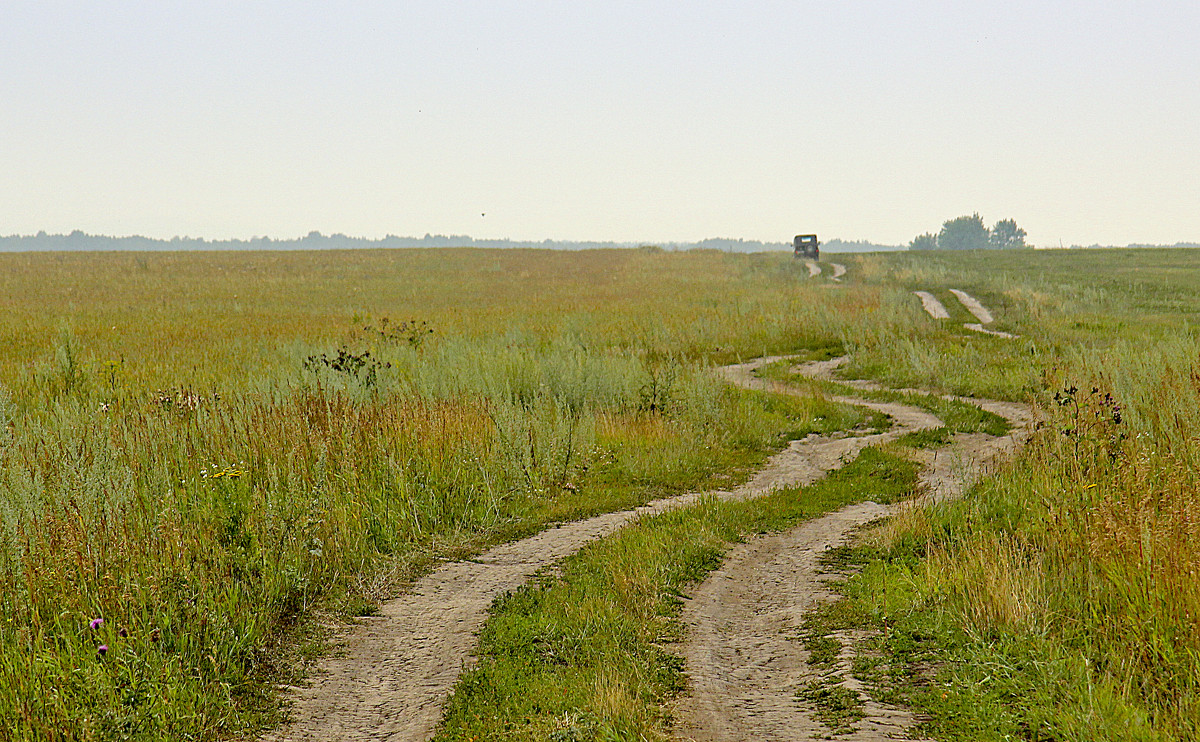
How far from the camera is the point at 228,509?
7.34 meters

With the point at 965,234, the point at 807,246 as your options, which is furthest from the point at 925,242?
the point at 807,246

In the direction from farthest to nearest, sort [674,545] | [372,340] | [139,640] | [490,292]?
1. [490,292]
2. [372,340]
3. [674,545]
4. [139,640]

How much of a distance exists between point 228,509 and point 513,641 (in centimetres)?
327

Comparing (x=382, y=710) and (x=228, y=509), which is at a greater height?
(x=228, y=509)

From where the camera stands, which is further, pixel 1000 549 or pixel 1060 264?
pixel 1060 264

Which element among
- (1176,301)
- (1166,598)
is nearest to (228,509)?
(1166,598)

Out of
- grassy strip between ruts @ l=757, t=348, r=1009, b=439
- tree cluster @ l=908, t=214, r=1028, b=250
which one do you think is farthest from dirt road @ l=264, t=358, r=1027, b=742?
tree cluster @ l=908, t=214, r=1028, b=250

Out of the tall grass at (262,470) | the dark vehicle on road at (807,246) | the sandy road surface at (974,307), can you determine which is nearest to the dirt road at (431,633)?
the tall grass at (262,470)

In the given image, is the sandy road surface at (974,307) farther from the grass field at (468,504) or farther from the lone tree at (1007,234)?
the lone tree at (1007,234)

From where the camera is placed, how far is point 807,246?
62.5 meters

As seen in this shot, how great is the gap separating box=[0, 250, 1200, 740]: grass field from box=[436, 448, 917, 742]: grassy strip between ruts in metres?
0.09

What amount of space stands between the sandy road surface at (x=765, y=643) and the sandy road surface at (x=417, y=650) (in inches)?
57.1

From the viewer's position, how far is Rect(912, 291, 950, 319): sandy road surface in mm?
26562

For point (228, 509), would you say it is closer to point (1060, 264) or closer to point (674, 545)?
point (674, 545)
